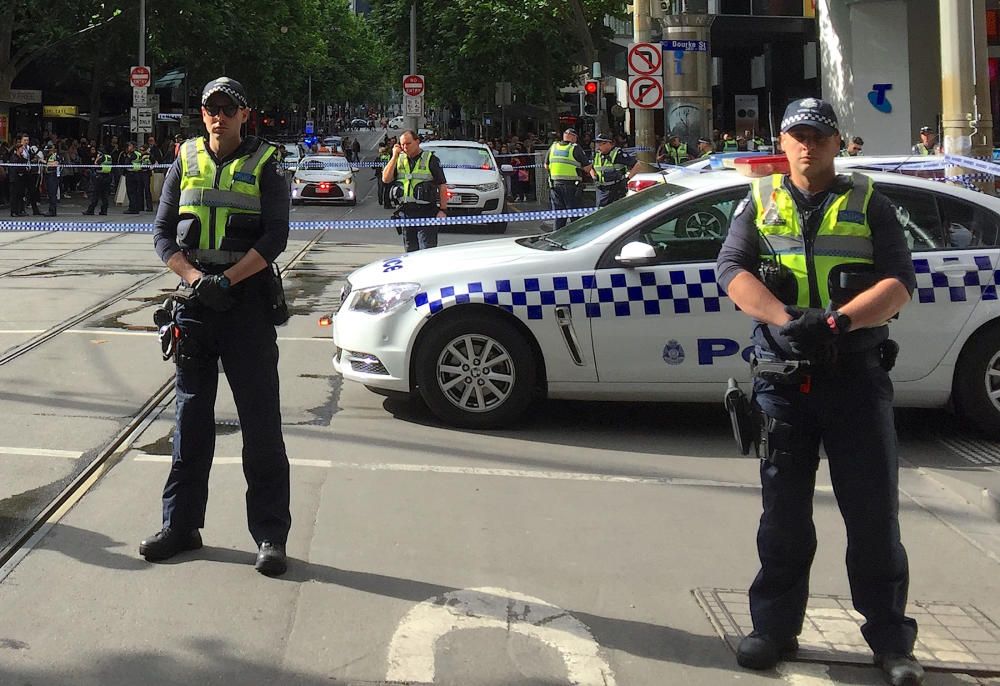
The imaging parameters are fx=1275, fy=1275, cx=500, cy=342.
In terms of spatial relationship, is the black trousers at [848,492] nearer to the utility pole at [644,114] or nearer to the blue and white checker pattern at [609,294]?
the blue and white checker pattern at [609,294]

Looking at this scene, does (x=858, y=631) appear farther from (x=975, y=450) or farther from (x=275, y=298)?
(x=975, y=450)

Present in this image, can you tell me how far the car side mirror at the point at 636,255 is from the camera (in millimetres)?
7246

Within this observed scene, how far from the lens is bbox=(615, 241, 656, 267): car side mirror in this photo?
7246mm

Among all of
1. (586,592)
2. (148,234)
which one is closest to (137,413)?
(586,592)

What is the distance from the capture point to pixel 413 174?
1332 cm

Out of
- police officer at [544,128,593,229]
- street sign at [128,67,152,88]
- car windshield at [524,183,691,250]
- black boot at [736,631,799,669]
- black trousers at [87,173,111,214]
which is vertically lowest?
black boot at [736,631,799,669]

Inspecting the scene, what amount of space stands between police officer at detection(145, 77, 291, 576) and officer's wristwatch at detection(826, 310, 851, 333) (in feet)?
7.11

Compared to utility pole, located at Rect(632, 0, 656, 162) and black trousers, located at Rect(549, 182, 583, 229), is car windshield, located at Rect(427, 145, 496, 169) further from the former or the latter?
utility pole, located at Rect(632, 0, 656, 162)

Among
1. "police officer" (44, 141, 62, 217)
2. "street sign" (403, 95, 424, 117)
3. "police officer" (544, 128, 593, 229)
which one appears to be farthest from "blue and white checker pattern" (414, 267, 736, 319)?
"street sign" (403, 95, 424, 117)

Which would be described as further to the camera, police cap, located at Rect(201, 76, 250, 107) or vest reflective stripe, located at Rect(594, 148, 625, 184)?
vest reflective stripe, located at Rect(594, 148, 625, 184)

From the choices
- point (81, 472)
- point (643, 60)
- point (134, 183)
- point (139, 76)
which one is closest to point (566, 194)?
point (643, 60)

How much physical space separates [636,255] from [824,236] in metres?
3.27

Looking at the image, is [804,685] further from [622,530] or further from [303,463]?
[303,463]

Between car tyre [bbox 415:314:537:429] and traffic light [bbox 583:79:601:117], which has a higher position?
traffic light [bbox 583:79:601:117]
